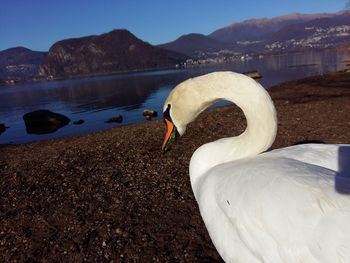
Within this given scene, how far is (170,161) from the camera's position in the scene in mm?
9148

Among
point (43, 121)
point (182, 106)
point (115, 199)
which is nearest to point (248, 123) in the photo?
point (182, 106)

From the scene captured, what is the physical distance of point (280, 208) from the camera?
260cm

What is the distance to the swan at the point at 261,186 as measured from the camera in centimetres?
242

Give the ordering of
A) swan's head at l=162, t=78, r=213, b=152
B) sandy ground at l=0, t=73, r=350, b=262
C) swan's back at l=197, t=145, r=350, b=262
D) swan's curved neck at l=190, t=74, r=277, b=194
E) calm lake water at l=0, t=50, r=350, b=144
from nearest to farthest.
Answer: swan's back at l=197, t=145, r=350, b=262 < swan's curved neck at l=190, t=74, r=277, b=194 < swan's head at l=162, t=78, r=213, b=152 < sandy ground at l=0, t=73, r=350, b=262 < calm lake water at l=0, t=50, r=350, b=144

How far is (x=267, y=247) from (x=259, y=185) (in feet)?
1.51

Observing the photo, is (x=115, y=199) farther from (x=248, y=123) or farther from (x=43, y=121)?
(x=43, y=121)

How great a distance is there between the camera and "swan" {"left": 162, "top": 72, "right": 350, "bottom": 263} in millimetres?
2422

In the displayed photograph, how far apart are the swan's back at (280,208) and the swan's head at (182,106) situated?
2.46 ft

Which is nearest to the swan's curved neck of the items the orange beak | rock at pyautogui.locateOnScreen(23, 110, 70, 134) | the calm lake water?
the orange beak

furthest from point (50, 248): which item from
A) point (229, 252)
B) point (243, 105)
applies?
point (243, 105)

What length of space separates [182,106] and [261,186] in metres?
1.49

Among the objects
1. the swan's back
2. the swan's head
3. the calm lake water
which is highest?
the swan's head

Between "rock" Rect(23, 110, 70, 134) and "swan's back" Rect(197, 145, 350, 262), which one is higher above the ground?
"swan's back" Rect(197, 145, 350, 262)

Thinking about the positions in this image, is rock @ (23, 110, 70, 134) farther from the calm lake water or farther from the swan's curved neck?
the swan's curved neck
